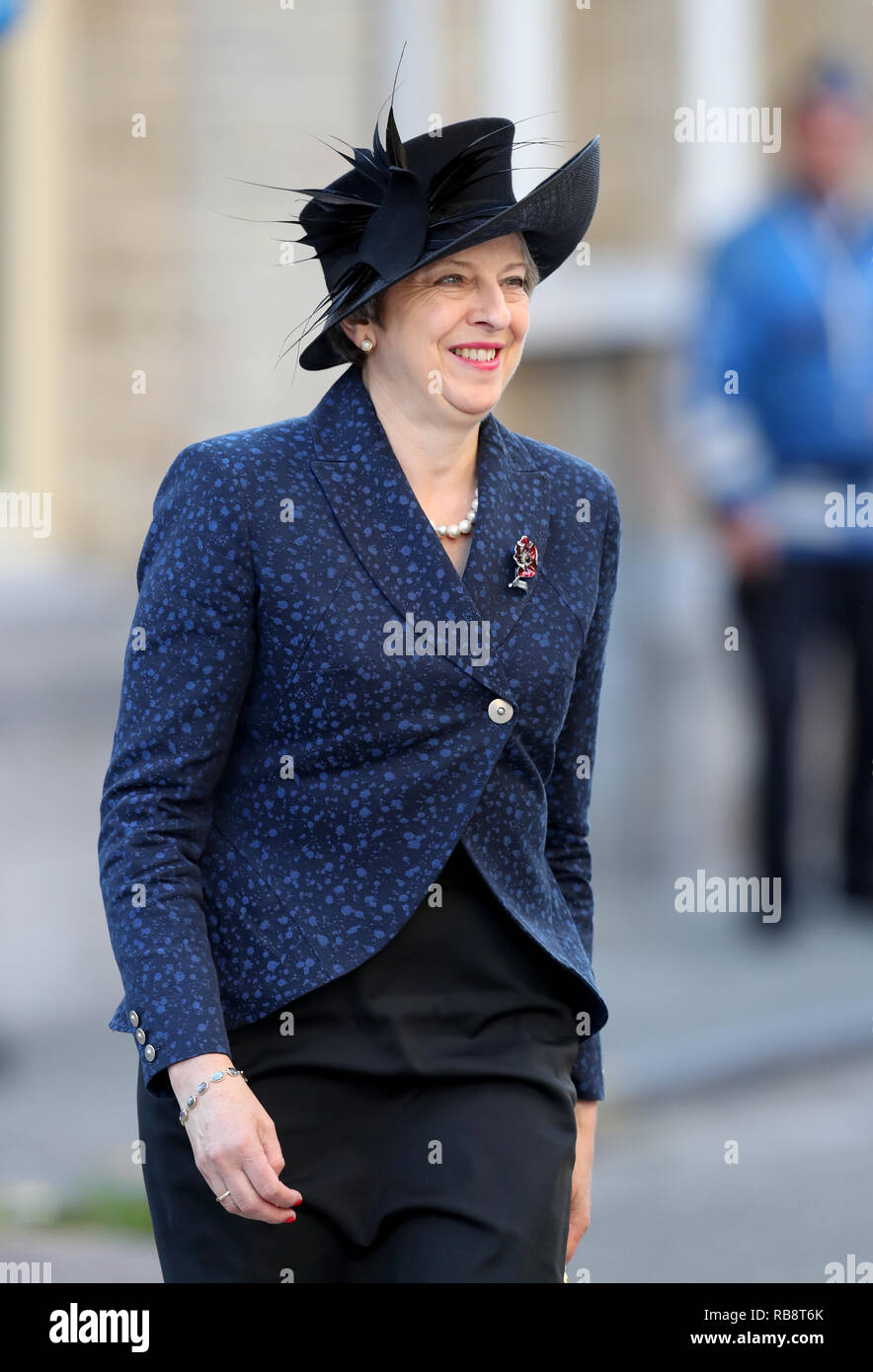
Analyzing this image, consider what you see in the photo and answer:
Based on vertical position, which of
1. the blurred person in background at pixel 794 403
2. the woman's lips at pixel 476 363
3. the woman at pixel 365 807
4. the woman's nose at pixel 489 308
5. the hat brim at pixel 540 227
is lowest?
the woman at pixel 365 807

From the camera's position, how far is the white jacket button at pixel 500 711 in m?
2.63

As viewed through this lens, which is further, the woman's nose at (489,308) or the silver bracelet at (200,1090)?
the woman's nose at (489,308)

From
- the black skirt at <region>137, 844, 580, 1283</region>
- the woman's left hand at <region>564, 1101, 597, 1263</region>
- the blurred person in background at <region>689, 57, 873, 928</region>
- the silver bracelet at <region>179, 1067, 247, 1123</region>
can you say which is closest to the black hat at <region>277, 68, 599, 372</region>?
the black skirt at <region>137, 844, 580, 1283</region>

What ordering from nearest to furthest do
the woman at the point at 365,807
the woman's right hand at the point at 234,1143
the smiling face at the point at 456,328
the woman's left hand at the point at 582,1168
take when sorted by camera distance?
1. the woman's right hand at the point at 234,1143
2. the woman at the point at 365,807
3. the smiling face at the point at 456,328
4. the woman's left hand at the point at 582,1168

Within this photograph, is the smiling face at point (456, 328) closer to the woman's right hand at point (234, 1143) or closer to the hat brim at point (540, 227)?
the hat brim at point (540, 227)

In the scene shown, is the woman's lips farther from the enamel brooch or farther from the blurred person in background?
the blurred person in background

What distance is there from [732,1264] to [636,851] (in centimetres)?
409

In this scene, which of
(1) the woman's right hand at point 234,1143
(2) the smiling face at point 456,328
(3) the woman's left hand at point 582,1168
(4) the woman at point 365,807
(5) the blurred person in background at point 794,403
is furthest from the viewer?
(5) the blurred person in background at point 794,403

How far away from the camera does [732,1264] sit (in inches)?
197

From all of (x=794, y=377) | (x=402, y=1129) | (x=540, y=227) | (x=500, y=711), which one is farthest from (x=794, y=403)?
(x=402, y=1129)

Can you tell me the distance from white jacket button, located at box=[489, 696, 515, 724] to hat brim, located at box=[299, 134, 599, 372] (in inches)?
18.5

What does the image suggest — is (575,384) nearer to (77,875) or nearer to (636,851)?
(636,851)

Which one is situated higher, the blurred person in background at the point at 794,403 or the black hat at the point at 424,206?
the blurred person in background at the point at 794,403

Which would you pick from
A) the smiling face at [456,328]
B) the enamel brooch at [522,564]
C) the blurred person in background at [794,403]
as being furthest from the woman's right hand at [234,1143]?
the blurred person in background at [794,403]
